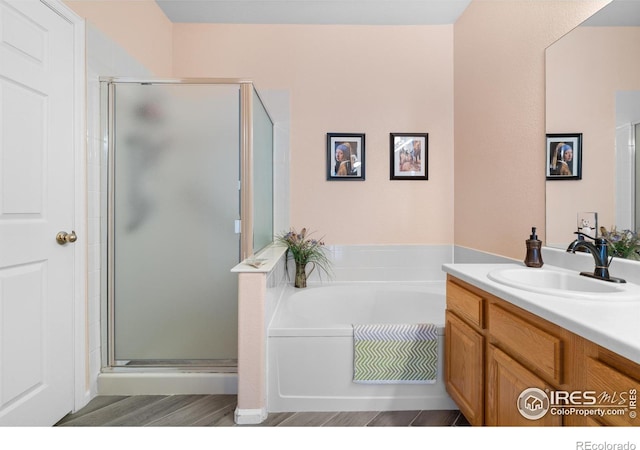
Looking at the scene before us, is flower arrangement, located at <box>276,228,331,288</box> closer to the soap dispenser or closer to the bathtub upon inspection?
the bathtub

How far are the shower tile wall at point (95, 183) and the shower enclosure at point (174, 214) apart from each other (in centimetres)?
4

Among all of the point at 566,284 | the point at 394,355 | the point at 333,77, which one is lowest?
A: the point at 394,355

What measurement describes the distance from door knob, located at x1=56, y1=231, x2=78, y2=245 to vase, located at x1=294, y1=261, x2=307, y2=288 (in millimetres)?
1448

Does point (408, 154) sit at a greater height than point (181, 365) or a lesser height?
greater

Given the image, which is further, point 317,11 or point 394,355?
point 317,11

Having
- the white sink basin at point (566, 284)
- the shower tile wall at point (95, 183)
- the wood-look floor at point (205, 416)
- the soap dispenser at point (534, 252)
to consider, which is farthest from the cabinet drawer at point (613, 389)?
the shower tile wall at point (95, 183)

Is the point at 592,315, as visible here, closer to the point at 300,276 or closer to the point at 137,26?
the point at 300,276

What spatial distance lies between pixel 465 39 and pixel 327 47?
1091mm

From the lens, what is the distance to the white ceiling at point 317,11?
2420mm

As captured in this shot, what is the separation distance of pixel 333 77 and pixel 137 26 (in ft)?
4.79

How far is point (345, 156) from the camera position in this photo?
268 cm

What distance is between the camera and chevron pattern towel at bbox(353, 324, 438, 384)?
1688 mm

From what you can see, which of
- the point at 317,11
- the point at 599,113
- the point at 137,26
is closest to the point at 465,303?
the point at 599,113
